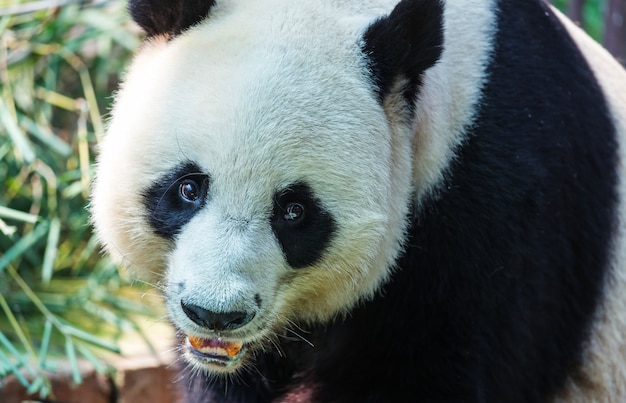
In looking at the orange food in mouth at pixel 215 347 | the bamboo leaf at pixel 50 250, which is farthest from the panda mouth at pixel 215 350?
the bamboo leaf at pixel 50 250

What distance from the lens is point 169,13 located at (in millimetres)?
2773

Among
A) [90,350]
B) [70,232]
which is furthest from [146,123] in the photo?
[70,232]

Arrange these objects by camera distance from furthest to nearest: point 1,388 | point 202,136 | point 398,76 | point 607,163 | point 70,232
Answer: point 70,232 < point 1,388 < point 607,163 < point 398,76 < point 202,136

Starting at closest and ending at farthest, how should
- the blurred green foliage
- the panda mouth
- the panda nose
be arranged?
the panda nose < the panda mouth < the blurred green foliage

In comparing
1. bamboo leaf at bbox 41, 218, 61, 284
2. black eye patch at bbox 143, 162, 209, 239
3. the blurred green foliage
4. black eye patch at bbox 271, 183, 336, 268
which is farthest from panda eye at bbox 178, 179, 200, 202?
the blurred green foliage

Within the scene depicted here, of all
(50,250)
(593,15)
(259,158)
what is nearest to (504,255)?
(259,158)

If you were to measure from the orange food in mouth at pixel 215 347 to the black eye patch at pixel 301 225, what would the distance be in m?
0.28

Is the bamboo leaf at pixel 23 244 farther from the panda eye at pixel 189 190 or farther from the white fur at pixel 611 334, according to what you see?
the white fur at pixel 611 334

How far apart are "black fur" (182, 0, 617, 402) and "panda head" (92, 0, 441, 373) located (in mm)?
107

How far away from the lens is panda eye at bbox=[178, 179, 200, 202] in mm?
2580

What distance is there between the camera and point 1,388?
4121 millimetres

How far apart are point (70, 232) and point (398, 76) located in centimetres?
297

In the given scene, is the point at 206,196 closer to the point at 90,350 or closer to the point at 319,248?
the point at 319,248

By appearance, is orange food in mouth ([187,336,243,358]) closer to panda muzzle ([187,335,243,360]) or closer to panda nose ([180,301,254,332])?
panda muzzle ([187,335,243,360])
